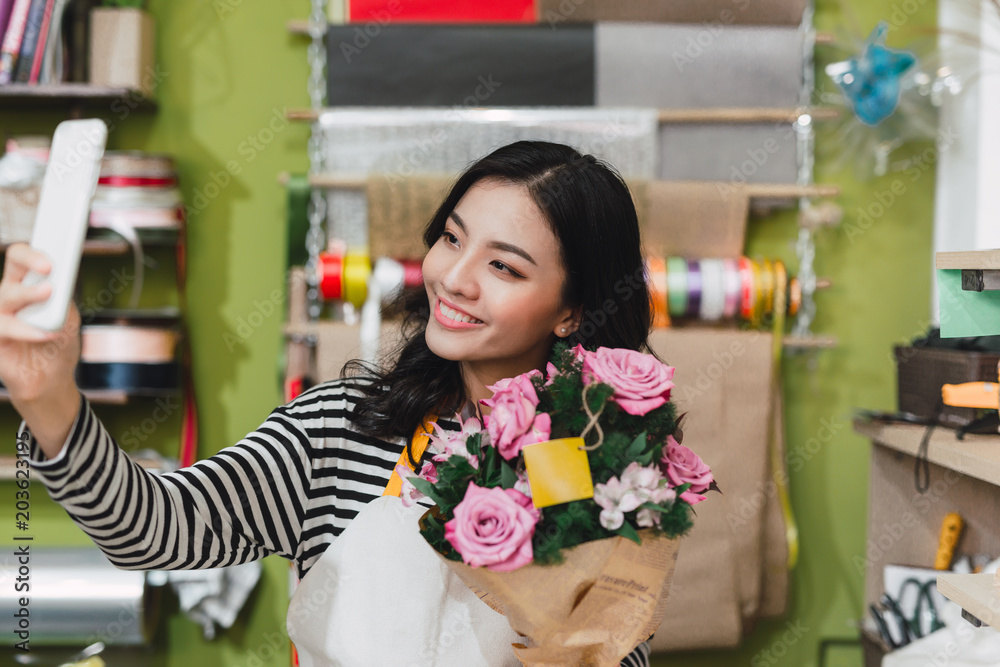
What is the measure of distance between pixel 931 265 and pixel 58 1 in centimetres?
227

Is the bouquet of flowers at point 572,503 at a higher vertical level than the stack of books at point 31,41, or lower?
lower

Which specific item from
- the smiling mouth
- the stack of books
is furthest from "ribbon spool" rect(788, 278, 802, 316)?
the stack of books

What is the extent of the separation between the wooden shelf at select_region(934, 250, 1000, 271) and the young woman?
1.43ft

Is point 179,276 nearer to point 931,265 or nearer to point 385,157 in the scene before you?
point 385,157

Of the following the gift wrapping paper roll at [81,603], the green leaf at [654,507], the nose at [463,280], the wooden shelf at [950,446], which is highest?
the nose at [463,280]

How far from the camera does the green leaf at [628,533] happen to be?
83 centimetres

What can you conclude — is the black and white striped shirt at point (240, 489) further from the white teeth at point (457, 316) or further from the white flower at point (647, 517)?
the white flower at point (647, 517)

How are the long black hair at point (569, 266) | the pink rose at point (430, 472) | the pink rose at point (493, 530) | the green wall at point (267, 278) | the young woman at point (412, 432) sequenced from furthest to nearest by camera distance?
the green wall at point (267, 278)
the long black hair at point (569, 266)
the young woman at point (412, 432)
the pink rose at point (430, 472)
the pink rose at point (493, 530)

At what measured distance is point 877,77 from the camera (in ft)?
6.09

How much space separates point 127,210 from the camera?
1893 mm

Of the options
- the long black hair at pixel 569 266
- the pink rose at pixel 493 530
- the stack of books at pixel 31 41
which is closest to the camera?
the pink rose at pixel 493 530

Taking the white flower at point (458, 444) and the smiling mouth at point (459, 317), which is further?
the smiling mouth at point (459, 317)

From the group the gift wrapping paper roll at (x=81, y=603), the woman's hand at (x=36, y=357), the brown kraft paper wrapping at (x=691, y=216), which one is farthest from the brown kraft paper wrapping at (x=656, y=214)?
the woman's hand at (x=36, y=357)

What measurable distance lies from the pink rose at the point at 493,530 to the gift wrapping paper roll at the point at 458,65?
1385 millimetres
